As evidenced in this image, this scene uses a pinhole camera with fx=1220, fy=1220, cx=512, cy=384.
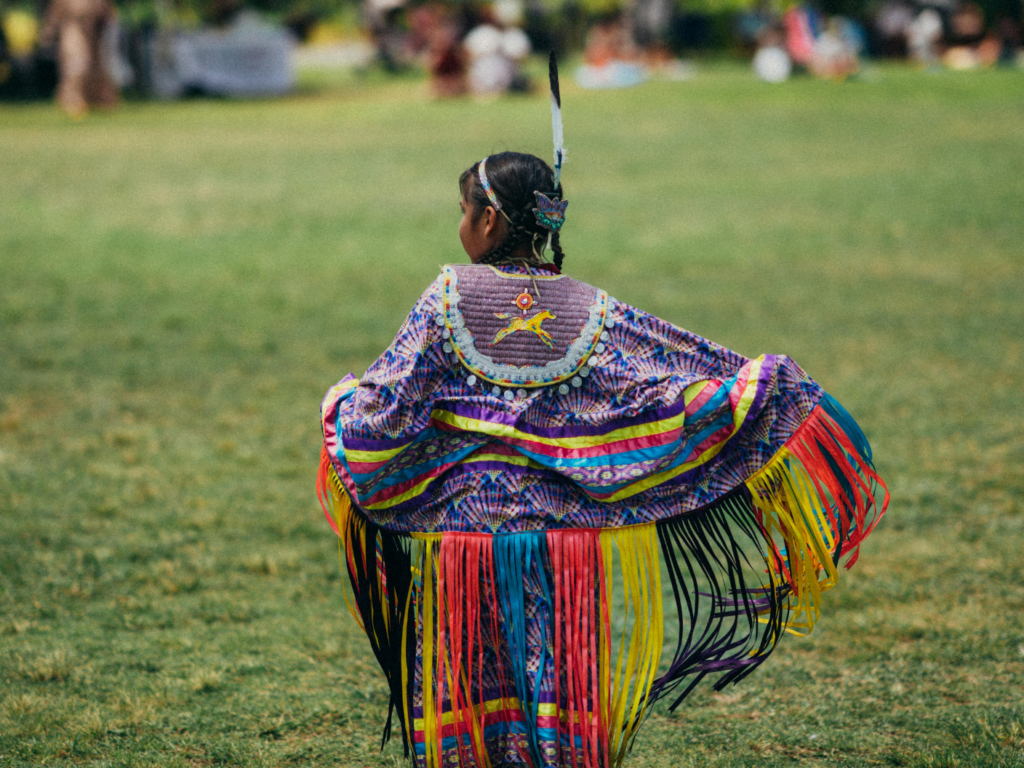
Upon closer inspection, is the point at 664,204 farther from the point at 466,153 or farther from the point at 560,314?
the point at 560,314

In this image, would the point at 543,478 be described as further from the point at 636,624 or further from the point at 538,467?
the point at 636,624

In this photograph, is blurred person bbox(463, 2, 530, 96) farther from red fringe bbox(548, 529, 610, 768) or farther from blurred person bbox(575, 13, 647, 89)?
red fringe bbox(548, 529, 610, 768)

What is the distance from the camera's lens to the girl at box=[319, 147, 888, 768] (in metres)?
2.78

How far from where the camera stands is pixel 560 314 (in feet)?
9.29

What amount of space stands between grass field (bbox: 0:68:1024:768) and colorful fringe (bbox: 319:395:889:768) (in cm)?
54

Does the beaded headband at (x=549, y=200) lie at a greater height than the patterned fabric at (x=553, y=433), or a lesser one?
greater

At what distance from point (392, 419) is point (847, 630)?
7.24ft

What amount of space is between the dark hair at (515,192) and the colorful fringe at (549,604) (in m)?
0.68

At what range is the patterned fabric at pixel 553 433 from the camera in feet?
9.03

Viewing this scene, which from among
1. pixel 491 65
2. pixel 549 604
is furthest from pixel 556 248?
pixel 491 65

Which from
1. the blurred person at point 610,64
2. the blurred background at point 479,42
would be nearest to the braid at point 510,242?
the blurred background at point 479,42

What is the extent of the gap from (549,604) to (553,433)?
402 millimetres

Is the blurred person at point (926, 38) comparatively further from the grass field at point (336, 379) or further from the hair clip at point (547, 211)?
the hair clip at point (547, 211)

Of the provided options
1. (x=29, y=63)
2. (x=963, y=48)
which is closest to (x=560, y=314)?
(x=29, y=63)
